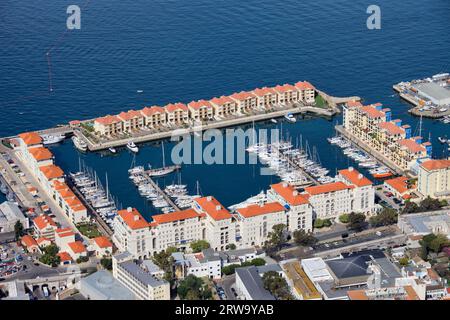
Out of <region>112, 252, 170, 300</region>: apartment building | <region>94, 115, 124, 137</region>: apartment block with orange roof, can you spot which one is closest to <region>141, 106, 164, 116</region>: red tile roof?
<region>94, 115, 124, 137</region>: apartment block with orange roof

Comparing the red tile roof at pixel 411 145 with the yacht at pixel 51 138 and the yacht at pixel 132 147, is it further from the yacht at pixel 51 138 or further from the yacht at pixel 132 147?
the yacht at pixel 51 138

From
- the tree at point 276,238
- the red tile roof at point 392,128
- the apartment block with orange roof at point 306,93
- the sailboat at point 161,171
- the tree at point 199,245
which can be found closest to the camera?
the tree at point 276,238

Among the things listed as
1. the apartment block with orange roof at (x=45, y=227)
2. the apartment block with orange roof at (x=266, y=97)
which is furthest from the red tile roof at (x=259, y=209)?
the apartment block with orange roof at (x=266, y=97)

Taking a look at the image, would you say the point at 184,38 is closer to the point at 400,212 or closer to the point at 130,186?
the point at 130,186

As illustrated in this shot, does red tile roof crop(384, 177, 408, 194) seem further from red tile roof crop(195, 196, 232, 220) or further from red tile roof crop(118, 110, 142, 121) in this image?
red tile roof crop(118, 110, 142, 121)

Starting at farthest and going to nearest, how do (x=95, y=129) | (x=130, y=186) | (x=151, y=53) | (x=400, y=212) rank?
(x=151, y=53) → (x=95, y=129) → (x=130, y=186) → (x=400, y=212)

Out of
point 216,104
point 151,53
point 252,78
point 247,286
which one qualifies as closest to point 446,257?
point 247,286

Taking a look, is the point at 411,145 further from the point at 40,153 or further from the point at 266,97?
the point at 40,153
